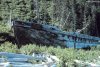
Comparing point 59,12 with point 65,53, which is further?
point 59,12

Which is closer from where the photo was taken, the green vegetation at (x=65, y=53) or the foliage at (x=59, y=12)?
the green vegetation at (x=65, y=53)

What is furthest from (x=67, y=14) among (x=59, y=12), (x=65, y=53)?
(x=65, y=53)

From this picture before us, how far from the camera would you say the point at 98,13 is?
20.7 meters

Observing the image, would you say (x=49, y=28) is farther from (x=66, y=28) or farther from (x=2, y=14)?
(x=2, y=14)

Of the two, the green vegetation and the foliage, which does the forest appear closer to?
the foliage

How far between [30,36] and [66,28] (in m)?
2.13

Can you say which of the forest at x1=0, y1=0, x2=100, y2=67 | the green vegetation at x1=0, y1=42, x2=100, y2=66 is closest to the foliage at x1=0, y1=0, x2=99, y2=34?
the forest at x1=0, y1=0, x2=100, y2=67

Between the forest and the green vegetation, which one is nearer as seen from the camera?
the green vegetation

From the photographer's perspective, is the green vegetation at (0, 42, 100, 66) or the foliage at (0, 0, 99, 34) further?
the foliage at (0, 0, 99, 34)

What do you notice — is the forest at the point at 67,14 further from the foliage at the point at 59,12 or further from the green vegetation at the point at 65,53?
the green vegetation at the point at 65,53

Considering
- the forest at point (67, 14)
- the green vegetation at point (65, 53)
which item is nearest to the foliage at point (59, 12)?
the forest at point (67, 14)

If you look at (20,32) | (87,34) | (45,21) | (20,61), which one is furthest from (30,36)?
(20,61)

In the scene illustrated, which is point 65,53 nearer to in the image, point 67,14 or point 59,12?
point 67,14

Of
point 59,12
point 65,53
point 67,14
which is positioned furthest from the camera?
point 59,12
